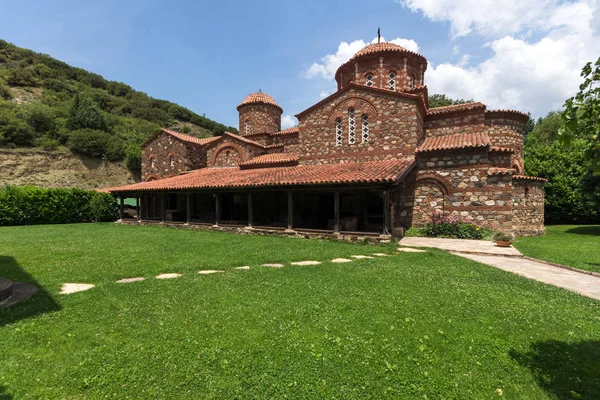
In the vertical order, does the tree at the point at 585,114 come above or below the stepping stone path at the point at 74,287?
above

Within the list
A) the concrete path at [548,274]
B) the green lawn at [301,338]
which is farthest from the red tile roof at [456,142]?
the green lawn at [301,338]

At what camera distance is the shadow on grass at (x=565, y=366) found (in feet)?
8.36

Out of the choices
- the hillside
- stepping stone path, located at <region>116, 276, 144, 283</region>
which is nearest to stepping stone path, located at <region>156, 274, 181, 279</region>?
stepping stone path, located at <region>116, 276, 144, 283</region>

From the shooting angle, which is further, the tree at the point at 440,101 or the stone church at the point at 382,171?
the tree at the point at 440,101

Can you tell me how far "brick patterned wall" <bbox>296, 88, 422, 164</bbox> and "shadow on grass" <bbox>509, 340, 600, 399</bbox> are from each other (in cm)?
1081

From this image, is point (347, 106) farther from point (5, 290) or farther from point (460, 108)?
point (5, 290)

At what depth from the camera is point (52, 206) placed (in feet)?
60.3

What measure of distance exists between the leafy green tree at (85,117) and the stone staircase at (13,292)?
3867 centimetres

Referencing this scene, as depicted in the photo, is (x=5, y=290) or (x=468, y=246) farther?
(x=468, y=246)

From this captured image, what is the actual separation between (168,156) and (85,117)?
2098 cm

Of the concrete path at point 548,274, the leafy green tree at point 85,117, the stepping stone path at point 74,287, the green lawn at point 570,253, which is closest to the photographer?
the stepping stone path at point 74,287

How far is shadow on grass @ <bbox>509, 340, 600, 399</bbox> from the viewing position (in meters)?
2.55

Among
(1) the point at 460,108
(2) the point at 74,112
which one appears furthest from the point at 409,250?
(2) the point at 74,112

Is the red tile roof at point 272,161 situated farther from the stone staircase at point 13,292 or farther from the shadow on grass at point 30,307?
the stone staircase at point 13,292
